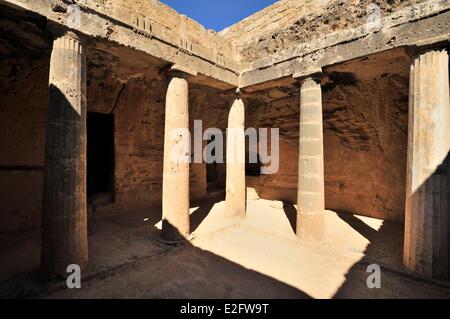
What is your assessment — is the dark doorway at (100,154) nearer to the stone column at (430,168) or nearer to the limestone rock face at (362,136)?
the limestone rock face at (362,136)

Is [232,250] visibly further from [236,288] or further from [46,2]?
[46,2]

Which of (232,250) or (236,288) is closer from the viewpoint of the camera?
(236,288)

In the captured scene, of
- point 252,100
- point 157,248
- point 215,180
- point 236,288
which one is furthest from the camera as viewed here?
point 215,180

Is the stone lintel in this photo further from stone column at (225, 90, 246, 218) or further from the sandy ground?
the sandy ground

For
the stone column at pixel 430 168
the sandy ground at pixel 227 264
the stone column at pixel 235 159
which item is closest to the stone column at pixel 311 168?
the sandy ground at pixel 227 264

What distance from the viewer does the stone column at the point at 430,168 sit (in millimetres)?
3924

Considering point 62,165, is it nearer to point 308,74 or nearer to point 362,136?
point 308,74

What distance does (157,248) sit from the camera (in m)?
5.19

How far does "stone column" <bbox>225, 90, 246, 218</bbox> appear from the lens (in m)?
7.34

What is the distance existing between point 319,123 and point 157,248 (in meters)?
4.54

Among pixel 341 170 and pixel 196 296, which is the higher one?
pixel 341 170

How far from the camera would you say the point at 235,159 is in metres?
7.35

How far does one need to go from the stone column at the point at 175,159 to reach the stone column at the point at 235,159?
214 cm
